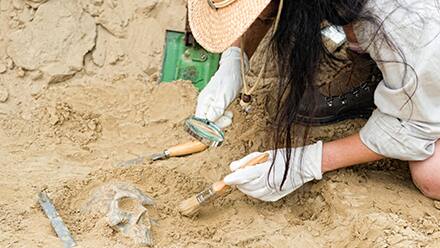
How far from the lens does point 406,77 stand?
202 cm

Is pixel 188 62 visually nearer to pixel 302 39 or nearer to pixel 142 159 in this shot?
pixel 142 159

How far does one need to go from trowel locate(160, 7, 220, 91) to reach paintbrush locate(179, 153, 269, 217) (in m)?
0.75

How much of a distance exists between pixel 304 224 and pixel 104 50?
113 cm

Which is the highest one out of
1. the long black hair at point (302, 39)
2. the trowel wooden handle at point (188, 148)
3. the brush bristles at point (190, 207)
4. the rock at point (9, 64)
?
the long black hair at point (302, 39)

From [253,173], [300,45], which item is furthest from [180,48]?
[300,45]

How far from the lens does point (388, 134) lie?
2146mm

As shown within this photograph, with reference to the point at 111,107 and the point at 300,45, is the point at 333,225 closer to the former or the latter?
the point at 300,45

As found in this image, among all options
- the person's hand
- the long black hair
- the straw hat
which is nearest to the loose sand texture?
the person's hand

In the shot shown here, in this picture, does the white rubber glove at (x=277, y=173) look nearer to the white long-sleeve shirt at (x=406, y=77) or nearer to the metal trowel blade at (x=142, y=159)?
the white long-sleeve shirt at (x=406, y=77)

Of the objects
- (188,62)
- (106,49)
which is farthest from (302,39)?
(106,49)

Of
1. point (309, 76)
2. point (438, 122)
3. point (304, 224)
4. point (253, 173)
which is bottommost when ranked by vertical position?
point (304, 224)

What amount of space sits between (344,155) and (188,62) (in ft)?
3.02

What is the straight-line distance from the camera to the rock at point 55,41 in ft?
9.18

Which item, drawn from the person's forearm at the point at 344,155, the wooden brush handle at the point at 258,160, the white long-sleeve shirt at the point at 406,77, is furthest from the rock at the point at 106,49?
the white long-sleeve shirt at the point at 406,77
